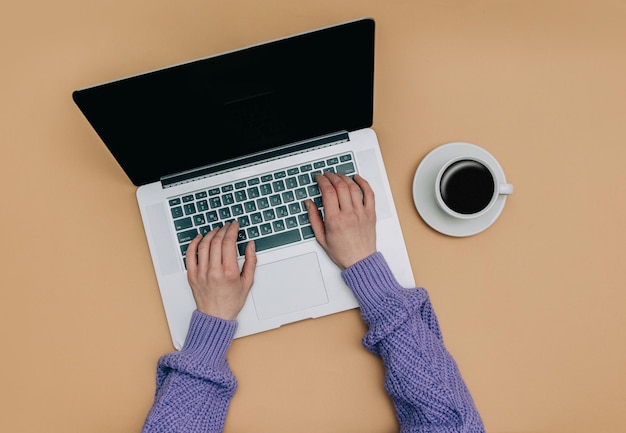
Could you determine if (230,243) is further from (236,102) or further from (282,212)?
(236,102)

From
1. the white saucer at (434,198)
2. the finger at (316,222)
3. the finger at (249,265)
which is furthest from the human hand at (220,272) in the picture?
the white saucer at (434,198)

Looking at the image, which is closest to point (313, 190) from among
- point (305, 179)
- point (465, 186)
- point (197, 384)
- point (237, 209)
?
point (305, 179)

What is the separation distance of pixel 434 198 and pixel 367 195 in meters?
0.10

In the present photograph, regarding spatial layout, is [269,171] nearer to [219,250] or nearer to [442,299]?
[219,250]

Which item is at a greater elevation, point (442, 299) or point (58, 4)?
point (58, 4)

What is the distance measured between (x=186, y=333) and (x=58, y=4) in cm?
58

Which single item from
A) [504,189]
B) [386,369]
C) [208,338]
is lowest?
[386,369]

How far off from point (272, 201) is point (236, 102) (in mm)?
162

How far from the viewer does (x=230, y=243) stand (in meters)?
0.74

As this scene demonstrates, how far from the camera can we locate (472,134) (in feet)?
2.56

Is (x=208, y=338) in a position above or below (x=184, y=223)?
below

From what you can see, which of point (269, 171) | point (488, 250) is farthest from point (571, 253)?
point (269, 171)

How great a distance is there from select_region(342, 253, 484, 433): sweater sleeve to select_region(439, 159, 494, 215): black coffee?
0.14 m

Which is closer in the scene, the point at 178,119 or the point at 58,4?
the point at 178,119
